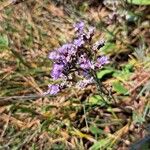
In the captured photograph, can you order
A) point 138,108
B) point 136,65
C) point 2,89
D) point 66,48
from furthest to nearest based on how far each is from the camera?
point 2,89 < point 136,65 < point 138,108 < point 66,48

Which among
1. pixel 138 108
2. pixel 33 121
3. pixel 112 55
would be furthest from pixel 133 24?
pixel 33 121

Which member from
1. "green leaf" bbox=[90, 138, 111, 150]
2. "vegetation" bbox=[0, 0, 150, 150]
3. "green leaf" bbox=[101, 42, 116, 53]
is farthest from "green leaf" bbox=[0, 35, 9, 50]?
"green leaf" bbox=[90, 138, 111, 150]

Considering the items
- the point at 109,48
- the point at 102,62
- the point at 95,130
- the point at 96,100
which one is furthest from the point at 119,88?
the point at 102,62

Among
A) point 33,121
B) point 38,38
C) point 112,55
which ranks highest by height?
point 38,38

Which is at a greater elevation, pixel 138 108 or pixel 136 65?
pixel 136 65

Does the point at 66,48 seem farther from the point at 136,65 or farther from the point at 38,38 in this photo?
the point at 38,38

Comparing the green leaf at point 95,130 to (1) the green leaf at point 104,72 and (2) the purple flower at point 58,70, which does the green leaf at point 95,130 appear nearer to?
(1) the green leaf at point 104,72

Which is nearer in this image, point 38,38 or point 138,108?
point 138,108

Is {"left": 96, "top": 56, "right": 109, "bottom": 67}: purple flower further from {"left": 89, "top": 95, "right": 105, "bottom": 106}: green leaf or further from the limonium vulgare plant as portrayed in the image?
{"left": 89, "top": 95, "right": 105, "bottom": 106}: green leaf

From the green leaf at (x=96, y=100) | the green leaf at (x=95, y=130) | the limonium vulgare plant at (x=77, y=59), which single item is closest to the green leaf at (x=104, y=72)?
the green leaf at (x=96, y=100)
